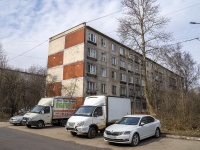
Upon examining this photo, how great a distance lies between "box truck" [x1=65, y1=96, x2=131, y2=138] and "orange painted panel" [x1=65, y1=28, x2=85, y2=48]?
20.3 m

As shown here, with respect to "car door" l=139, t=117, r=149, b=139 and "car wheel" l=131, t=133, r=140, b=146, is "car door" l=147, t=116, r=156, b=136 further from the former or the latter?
"car wheel" l=131, t=133, r=140, b=146

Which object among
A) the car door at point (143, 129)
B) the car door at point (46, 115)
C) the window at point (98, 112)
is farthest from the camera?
the car door at point (46, 115)

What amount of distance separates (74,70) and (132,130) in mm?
25480

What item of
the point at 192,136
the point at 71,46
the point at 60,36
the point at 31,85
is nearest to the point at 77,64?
the point at 71,46

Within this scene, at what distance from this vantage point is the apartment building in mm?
35812

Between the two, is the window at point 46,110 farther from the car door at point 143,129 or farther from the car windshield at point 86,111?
the car door at point 143,129

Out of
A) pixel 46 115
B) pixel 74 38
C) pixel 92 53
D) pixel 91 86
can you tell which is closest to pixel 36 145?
pixel 46 115

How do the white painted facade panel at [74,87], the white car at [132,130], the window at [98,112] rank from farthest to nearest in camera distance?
the white painted facade panel at [74,87], the window at [98,112], the white car at [132,130]

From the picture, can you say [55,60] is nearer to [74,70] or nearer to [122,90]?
[74,70]

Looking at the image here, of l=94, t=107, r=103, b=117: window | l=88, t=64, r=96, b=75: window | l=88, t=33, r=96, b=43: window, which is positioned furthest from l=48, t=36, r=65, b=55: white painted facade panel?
l=94, t=107, r=103, b=117: window

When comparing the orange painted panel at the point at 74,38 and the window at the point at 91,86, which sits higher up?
the orange painted panel at the point at 74,38

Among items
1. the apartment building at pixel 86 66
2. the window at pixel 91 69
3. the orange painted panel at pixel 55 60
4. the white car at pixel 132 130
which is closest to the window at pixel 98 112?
the white car at pixel 132 130

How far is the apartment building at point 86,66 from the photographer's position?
3581 centimetres

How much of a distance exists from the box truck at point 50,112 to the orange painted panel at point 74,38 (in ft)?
47.8
